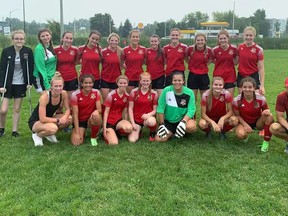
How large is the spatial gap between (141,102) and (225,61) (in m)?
1.89

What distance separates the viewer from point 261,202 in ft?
12.7

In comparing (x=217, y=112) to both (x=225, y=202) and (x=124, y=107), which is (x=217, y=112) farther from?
(x=225, y=202)

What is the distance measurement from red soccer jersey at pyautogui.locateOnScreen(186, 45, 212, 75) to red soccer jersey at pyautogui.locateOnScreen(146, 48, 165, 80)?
0.56m

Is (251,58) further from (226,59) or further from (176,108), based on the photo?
(176,108)

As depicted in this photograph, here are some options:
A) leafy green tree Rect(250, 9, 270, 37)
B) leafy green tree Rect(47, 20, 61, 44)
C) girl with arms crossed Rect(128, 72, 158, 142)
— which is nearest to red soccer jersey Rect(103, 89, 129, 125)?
girl with arms crossed Rect(128, 72, 158, 142)

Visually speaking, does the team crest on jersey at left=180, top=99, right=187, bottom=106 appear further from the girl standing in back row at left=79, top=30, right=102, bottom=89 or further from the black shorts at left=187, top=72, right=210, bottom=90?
the girl standing in back row at left=79, top=30, right=102, bottom=89

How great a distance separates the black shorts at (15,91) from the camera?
6352 mm

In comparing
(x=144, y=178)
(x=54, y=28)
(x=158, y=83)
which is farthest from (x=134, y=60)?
(x=54, y=28)

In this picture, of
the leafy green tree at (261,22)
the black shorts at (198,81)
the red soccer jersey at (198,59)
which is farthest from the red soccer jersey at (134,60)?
the leafy green tree at (261,22)

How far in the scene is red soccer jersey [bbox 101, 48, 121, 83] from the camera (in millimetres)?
6941

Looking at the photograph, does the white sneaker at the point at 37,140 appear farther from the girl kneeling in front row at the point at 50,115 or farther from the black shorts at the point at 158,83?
the black shorts at the point at 158,83

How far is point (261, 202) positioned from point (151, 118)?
8.79 ft

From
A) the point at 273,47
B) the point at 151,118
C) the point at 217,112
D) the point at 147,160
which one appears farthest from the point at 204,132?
the point at 273,47

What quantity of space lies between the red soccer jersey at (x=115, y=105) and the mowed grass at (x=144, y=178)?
0.51 meters
